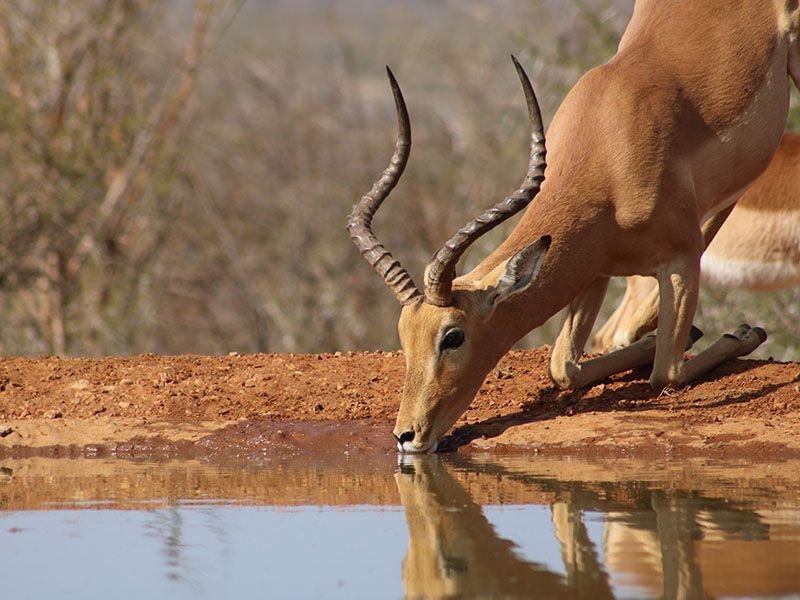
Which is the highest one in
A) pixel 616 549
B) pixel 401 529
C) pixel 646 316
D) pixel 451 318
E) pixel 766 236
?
pixel 766 236

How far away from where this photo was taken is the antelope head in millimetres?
7512

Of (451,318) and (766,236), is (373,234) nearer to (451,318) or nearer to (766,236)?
(451,318)

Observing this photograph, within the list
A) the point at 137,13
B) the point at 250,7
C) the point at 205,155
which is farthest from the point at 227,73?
the point at 250,7

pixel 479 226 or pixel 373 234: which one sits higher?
pixel 373 234

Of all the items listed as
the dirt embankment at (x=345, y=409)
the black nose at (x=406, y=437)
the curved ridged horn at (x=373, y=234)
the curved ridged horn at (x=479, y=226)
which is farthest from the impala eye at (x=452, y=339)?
the dirt embankment at (x=345, y=409)

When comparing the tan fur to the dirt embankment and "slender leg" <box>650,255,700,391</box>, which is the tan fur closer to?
"slender leg" <box>650,255,700,391</box>

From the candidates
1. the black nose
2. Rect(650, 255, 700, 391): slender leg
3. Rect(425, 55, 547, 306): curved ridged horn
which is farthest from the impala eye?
Rect(650, 255, 700, 391): slender leg

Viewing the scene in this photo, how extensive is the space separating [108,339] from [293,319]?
10.0ft

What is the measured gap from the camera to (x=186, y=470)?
7422mm

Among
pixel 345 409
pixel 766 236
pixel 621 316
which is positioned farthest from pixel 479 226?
pixel 766 236

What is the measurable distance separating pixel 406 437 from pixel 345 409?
117 centimetres

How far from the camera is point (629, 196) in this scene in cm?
811

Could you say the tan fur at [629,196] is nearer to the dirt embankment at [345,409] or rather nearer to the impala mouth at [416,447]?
the impala mouth at [416,447]

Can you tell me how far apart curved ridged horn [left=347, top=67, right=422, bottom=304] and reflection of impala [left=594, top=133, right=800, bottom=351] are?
10.0ft
